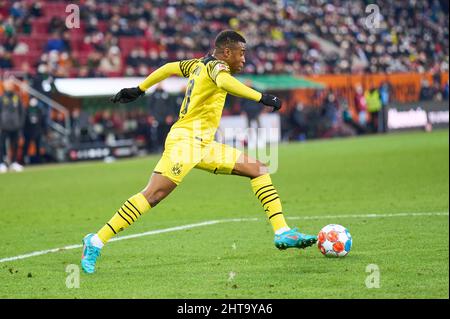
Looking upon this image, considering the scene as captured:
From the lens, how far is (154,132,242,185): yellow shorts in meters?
9.25

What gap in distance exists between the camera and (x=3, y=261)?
10008mm

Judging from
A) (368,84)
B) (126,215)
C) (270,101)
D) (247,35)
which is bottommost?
(126,215)

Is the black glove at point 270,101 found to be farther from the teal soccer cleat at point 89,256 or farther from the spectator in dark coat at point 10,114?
the spectator in dark coat at point 10,114

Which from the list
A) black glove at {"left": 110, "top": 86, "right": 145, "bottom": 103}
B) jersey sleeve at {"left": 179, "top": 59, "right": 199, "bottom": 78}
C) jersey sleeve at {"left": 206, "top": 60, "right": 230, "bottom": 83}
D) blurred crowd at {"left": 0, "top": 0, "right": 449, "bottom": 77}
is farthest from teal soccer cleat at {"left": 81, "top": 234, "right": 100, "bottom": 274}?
blurred crowd at {"left": 0, "top": 0, "right": 449, "bottom": 77}

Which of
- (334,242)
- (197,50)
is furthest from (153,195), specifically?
Result: (197,50)

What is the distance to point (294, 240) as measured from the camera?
926cm

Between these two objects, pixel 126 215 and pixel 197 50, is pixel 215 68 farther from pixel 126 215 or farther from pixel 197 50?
pixel 197 50

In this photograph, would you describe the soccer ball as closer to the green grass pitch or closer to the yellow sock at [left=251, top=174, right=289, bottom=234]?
the green grass pitch

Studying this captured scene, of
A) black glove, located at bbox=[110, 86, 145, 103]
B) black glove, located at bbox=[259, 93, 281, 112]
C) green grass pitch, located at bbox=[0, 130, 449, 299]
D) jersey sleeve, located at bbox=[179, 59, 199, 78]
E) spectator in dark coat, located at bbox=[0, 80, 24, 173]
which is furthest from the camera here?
spectator in dark coat, located at bbox=[0, 80, 24, 173]

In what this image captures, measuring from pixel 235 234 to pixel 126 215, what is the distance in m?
2.82

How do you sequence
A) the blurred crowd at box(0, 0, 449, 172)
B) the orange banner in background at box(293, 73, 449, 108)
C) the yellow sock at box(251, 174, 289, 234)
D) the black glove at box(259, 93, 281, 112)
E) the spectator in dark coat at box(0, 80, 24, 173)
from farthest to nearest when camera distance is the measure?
the orange banner in background at box(293, 73, 449, 108) < the blurred crowd at box(0, 0, 449, 172) < the spectator in dark coat at box(0, 80, 24, 173) < the yellow sock at box(251, 174, 289, 234) < the black glove at box(259, 93, 281, 112)

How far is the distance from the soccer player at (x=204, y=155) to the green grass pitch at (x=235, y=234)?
0.35m

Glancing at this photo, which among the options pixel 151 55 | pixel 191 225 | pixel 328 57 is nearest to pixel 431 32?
pixel 328 57
